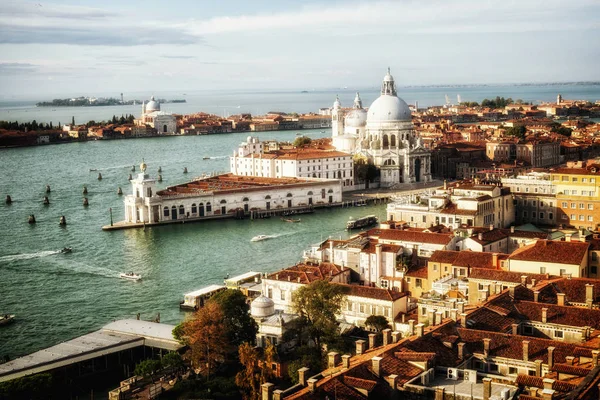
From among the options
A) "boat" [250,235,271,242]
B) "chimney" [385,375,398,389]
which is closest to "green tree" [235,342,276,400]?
"chimney" [385,375,398,389]

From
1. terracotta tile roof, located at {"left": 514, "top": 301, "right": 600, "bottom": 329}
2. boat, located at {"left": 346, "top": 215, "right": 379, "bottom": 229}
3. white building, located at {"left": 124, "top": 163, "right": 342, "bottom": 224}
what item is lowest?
boat, located at {"left": 346, "top": 215, "right": 379, "bottom": 229}

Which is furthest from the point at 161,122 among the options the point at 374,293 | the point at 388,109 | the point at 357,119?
the point at 374,293

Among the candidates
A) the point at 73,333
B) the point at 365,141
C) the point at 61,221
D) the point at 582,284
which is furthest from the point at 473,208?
the point at 365,141

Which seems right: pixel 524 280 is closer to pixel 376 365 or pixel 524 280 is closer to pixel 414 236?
pixel 414 236

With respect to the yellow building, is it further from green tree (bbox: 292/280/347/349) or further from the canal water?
green tree (bbox: 292/280/347/349)

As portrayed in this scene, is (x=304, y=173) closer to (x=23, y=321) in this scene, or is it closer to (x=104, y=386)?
(x=23, y=321)
